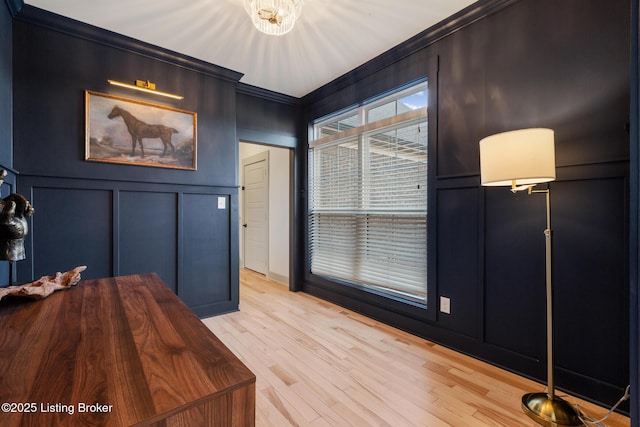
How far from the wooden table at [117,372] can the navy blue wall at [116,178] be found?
1707 mm

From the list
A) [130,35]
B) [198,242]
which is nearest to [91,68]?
[130,35]

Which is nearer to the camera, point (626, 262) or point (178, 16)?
point (626, 262)

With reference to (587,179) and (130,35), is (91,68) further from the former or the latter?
(587,179)

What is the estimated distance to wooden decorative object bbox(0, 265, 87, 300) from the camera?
1.18 metres

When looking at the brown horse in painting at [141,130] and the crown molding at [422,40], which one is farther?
the brown horse in painting at [141,130]

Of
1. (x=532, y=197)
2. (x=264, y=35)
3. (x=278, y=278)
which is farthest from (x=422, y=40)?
(x=278, y=278)

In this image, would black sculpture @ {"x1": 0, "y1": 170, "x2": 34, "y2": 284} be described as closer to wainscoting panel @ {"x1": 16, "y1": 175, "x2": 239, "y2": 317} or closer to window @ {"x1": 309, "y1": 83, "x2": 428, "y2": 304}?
wainscoting panel @ {"x1": 16, "y1": 175, "x2": 239, "y2": 317}

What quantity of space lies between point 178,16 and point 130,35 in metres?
0.63

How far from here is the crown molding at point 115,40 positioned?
2.26 metres

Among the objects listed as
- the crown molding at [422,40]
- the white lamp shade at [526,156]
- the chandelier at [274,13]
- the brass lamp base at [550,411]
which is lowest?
the brass lamp base at [550,411]

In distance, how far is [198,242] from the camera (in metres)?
3.10

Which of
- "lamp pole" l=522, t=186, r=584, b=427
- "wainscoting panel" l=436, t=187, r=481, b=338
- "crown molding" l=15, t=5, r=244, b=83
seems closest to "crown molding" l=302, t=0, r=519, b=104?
"crown molding" l=15, t=5, r=244, b=83

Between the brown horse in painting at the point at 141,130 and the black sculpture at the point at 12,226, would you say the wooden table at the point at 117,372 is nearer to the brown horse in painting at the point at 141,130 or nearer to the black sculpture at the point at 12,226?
the black sculpture at the point at 12,226

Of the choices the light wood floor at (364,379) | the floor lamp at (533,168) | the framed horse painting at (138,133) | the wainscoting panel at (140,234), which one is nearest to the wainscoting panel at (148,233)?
the wainscoting panel at (140,234)
